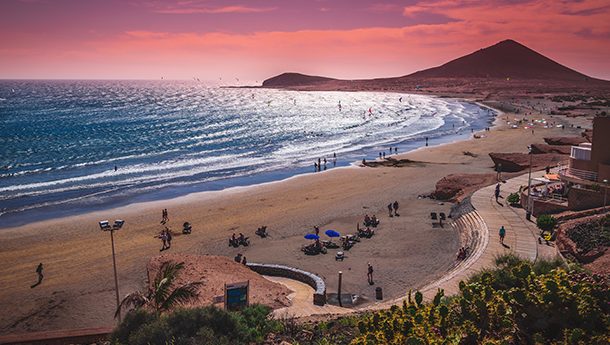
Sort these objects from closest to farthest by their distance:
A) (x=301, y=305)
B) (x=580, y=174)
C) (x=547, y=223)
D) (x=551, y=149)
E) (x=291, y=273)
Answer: (x=301, y=305)
(x=291, y=273)
(x=547, y=223)
(x=580, y=174)
(x=551, y=149)

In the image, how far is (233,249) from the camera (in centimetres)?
2561

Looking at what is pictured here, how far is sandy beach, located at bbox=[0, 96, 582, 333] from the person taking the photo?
1983cm

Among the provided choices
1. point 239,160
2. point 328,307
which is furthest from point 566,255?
point 239,160

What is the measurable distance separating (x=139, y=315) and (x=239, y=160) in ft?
148

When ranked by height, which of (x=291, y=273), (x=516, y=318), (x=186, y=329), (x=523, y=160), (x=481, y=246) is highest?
(x=516, y=318)

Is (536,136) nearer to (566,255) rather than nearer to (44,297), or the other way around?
(566,255)

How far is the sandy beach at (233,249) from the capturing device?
19.8 metres

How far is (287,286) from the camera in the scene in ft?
62.8

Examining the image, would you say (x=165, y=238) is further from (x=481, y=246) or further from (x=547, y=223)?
(x=547, y=223)

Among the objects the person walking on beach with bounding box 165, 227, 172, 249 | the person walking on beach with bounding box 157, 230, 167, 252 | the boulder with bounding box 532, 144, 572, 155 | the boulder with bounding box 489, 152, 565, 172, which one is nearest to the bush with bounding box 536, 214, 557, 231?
the boulder with bounding box 489, 152, 565, 172

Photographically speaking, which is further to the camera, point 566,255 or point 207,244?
point 207,244

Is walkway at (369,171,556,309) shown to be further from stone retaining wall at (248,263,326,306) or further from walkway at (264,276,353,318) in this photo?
stone retaining wall at (248,263,326,306)

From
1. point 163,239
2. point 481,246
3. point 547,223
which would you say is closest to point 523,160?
point 547,223

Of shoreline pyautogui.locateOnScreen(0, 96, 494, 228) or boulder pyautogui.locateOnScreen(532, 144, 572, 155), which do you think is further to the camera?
boulder pyautogui.locateOnScreen(532, 144, 572, 155)
